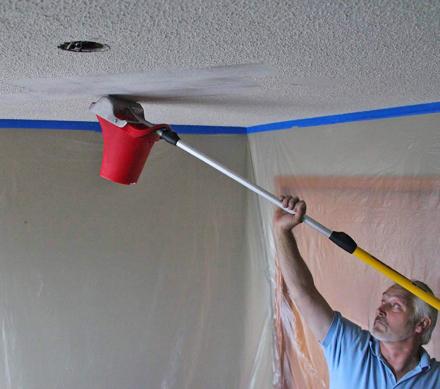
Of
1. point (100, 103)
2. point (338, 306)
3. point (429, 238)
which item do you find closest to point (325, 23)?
point (100, 103)

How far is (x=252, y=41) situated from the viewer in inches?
34.9

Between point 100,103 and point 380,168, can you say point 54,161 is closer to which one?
point 100,103

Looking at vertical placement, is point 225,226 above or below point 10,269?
above

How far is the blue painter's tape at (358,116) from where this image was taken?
63.7 inches

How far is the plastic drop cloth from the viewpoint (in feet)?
5.50

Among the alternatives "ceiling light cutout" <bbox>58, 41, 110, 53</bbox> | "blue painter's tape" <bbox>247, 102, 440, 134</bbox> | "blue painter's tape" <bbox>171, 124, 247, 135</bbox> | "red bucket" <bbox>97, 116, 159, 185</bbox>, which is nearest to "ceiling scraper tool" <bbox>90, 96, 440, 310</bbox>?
"red bucket" <bbox>97, 116, 159, 185</bbox>

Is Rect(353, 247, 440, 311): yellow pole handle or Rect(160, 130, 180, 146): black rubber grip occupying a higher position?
Rect(160, 130, 180, 146): black rubber grip

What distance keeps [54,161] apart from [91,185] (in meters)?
0.17

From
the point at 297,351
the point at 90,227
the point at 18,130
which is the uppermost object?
the point at 18,130

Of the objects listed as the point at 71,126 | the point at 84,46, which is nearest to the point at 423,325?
the point at 84,46

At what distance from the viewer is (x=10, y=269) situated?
7.35ft

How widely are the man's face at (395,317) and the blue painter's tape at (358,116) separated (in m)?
0.53

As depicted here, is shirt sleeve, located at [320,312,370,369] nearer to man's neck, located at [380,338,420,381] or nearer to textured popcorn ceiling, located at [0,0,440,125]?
man's neck, located at [380,338,420,381]

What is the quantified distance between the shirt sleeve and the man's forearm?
13 cm
